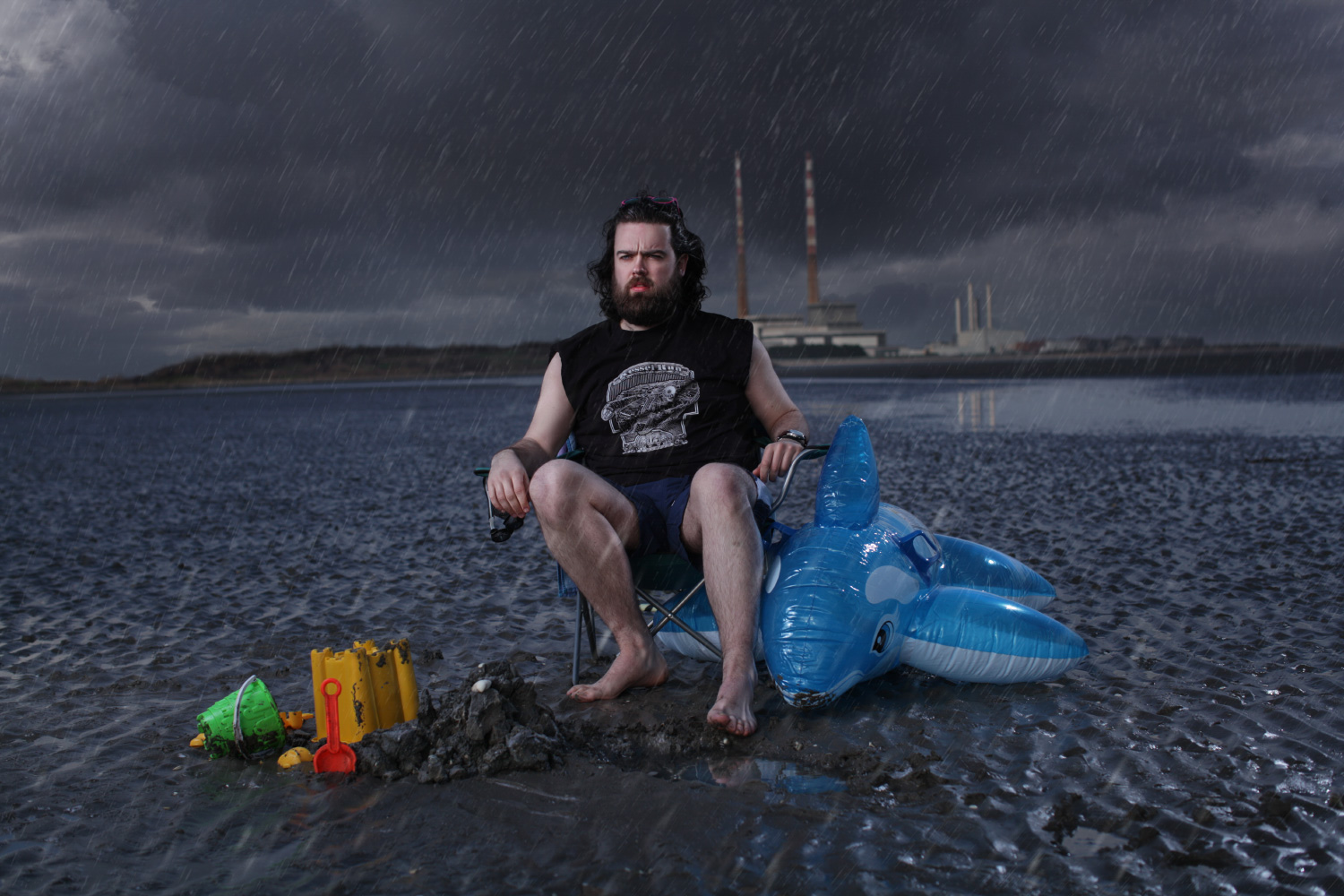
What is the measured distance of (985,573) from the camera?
4.05m

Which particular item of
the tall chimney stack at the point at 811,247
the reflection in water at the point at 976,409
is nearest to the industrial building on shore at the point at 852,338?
the tall chimney stack at the point at 811,247

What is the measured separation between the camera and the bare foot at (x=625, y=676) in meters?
3.52

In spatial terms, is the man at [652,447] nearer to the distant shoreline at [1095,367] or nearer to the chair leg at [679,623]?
the chair leg at [679,623]

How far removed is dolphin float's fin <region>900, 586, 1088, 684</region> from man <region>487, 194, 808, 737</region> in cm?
71

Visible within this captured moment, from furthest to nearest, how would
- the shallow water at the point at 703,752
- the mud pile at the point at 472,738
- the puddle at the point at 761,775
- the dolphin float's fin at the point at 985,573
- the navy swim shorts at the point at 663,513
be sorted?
the dolphin float's fin at the point at 985,573 → the navy swim shorts at the point at 663,513 → the mud pile at the point at 472,738 → the puddle at the point at 761,775 → the shallow water at the point at 703,752

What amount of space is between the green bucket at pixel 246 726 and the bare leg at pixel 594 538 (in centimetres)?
102

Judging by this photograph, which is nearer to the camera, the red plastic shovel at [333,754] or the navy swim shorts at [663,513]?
→ the red plastic shovel at [333,754]

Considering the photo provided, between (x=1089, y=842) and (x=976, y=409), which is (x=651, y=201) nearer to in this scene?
(x=1089, y=842)

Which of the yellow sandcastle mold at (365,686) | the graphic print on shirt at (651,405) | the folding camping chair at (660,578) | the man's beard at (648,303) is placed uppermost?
the man's beard at (648,303)

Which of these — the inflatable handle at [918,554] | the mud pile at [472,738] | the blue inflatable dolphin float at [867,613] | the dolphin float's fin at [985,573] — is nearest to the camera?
the mud pile at [472,738]

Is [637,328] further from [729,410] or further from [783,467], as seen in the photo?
[783,467]

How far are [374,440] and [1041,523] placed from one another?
14.5 meters

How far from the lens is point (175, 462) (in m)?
15.2

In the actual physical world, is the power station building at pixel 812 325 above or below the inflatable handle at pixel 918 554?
above
